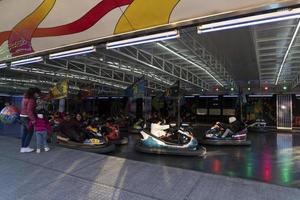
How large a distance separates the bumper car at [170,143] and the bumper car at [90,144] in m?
0.98

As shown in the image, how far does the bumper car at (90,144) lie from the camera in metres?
7.26

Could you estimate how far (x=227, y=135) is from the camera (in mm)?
9992

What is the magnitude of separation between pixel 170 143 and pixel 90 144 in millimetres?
2266

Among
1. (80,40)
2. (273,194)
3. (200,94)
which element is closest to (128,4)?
(80,40)

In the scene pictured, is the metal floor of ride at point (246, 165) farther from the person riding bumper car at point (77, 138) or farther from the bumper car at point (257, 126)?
the bumper car at point (257, 126)

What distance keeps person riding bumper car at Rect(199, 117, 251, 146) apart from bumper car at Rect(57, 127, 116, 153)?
4054 mm

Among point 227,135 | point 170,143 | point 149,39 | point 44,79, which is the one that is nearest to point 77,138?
point 170,143

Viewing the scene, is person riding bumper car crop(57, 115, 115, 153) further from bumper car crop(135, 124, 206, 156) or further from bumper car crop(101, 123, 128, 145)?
bumper car crop(101, 123, 128, 145)

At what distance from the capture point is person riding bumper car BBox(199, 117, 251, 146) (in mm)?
9688

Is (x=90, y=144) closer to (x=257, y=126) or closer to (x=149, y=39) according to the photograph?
(x=149, y=39)

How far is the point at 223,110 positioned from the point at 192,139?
13.0 m

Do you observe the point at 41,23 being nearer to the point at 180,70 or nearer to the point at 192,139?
the point at 192,139

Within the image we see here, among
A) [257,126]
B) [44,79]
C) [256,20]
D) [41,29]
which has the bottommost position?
[257,126]

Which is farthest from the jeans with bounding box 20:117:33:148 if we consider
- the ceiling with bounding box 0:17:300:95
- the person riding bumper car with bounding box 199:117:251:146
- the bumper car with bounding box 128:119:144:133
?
the bumper car with bounding box 128:119:144:133
